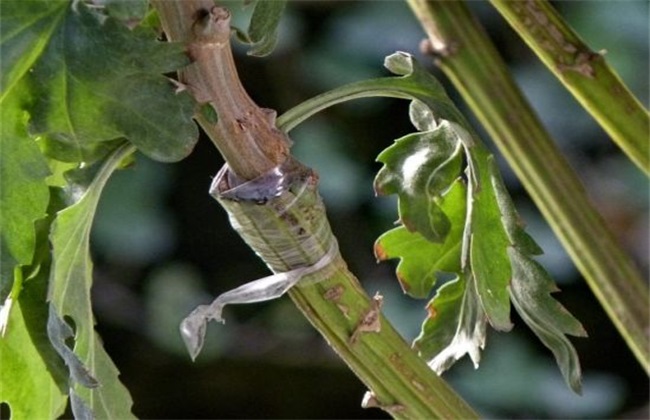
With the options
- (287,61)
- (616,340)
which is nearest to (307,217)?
(287,61)

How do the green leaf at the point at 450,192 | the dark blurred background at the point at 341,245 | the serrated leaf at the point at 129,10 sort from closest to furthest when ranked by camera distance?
the serrated leaf at the point at 129,10 < the green leaf at the point at 450,192 < the dark blurred background at the point at 341,245

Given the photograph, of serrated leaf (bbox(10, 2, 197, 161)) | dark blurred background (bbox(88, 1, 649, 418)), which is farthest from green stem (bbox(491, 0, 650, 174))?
dark blurred background (bbox(88, 1, 649, 418))

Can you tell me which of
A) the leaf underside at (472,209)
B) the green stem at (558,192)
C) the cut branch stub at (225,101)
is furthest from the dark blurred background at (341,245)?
the cut branch stub at (225,101)

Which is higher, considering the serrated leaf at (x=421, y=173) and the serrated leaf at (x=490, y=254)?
the serrated leaf at (x=421, y=173)

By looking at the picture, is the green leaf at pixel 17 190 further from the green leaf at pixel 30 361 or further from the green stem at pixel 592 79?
the green stem at pixel 592 79

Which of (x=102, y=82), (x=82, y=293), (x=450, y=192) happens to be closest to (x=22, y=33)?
(x=102, y=82)

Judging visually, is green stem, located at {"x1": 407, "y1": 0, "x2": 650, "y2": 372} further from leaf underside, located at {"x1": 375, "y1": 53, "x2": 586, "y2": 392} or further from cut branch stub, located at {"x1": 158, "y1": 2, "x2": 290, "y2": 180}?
cut branch stub, located at {"x1": 158, "y1": 2, "x2": 290, "y2": 180}

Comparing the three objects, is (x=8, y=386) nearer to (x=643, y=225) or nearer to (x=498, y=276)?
(x=498, y=276)

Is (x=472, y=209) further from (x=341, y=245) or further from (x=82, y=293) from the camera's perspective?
(x=341, y=245)
